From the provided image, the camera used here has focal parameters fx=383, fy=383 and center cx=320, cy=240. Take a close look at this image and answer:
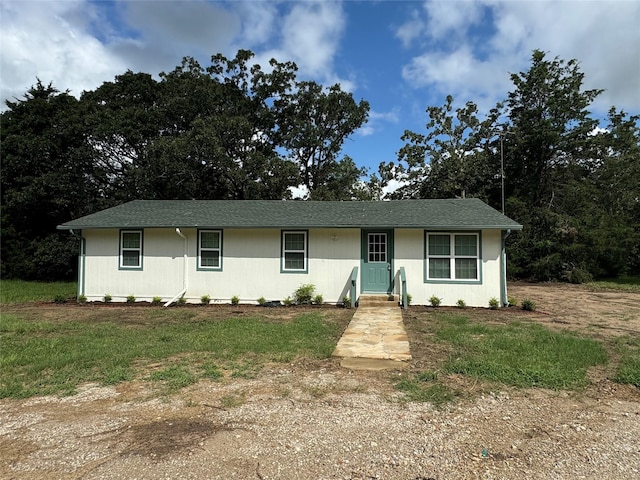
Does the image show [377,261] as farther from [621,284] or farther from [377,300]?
[621,284]

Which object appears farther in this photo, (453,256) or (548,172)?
(548,172)

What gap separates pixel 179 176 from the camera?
2069cm

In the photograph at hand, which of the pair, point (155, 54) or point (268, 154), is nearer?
point (155, 54)

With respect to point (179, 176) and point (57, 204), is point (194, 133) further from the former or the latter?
point (57, 204)

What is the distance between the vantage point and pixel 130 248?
12.2 meters

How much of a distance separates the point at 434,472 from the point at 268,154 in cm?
2322

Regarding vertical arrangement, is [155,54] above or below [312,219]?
above

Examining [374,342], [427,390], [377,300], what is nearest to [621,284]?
[377,300]

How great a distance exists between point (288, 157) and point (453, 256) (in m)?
16.3

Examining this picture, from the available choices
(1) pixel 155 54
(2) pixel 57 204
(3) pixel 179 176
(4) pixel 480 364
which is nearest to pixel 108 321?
(4) pixel 480 364

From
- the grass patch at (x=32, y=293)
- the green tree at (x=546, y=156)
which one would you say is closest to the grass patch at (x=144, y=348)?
the grass patch at (x=32, y=293)

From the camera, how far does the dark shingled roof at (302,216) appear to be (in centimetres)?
1110

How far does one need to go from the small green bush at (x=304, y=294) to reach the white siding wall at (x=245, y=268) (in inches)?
6.5

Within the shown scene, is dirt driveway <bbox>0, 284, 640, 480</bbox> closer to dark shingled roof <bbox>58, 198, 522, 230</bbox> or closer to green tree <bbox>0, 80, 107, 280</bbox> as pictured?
dark shingled roof <bbox>58, 198, 522, 230</bbox>
